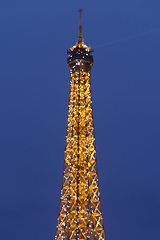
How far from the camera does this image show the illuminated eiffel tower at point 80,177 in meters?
47.5

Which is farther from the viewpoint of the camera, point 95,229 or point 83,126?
point 83,126

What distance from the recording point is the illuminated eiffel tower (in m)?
47.5

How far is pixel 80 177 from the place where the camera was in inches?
1917

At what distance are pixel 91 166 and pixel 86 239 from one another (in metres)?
5.74

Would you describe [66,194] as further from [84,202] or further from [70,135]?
[70,135]

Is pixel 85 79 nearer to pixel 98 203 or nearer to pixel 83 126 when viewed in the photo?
pixel 83 126

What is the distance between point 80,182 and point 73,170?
1.12 meters

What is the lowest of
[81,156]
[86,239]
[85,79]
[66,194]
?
[86,239]

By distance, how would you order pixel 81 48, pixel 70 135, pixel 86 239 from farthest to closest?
pixel 81 48
pixel 70 135
pixel 86 239

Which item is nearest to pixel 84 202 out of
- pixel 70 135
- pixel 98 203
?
pixel 98 203

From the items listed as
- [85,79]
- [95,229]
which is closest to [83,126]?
[85,79]

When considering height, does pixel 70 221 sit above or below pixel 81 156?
below

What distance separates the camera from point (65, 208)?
48.2 meters

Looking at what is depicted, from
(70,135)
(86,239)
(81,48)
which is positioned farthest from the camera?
(81,48)
